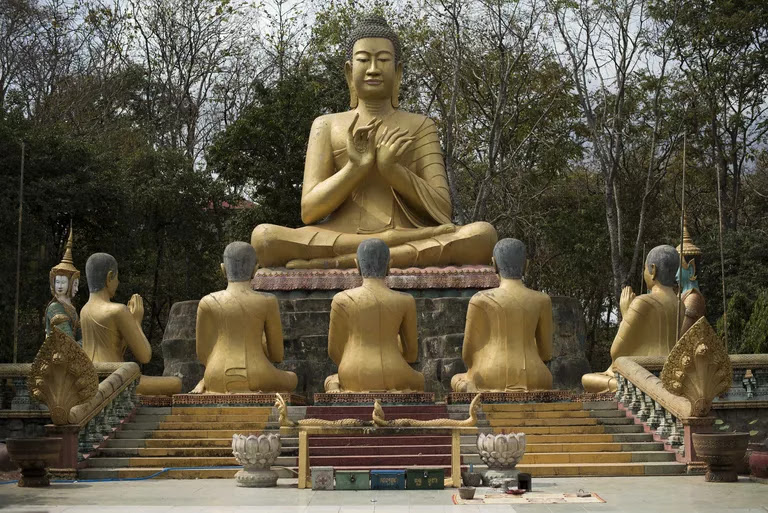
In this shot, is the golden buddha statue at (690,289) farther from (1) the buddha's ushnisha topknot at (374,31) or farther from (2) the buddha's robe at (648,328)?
(1) the buddha's ushnisha topknot at (374,31)

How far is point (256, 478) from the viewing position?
34.3ft

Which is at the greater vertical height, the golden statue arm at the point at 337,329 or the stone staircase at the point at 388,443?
the golden statue arm at the point at 337,329

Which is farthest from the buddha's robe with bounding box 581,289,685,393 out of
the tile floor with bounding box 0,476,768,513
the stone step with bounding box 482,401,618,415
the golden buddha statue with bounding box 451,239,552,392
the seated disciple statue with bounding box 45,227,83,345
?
the seated disciple statue with bounding box 45,227,83,345

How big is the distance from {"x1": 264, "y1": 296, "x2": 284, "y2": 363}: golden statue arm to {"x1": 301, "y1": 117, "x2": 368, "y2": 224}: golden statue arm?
130 inches

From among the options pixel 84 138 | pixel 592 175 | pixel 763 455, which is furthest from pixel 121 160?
pixel 763 455

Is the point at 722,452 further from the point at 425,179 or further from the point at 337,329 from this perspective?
the point at 425,179

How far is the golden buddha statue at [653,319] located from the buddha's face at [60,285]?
6.59m

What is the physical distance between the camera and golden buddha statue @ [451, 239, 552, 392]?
13.3 metres

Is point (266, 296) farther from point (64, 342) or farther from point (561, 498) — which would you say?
point (561, 498)

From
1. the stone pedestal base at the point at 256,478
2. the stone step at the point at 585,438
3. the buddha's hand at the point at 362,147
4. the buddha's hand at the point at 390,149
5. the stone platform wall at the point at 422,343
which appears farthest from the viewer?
the buddha's hand at the point at 390,149

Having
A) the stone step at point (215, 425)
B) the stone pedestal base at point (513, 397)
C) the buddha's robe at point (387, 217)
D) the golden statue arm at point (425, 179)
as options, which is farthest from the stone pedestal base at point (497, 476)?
the golden statue arm at point (425, 179)

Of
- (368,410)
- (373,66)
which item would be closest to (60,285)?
(368,410)

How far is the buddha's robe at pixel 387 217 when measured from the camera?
16.4m

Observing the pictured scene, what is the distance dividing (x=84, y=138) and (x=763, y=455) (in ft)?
59.3
